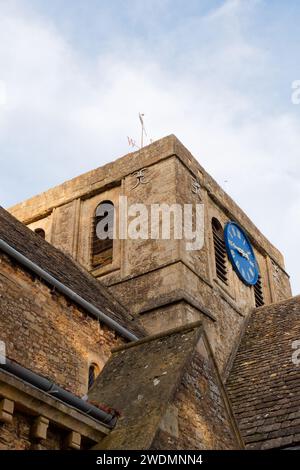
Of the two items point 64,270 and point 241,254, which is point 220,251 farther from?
point 64,270

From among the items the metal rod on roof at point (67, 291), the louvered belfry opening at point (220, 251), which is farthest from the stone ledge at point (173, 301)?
the louvered belfry opening at point (220, 251)

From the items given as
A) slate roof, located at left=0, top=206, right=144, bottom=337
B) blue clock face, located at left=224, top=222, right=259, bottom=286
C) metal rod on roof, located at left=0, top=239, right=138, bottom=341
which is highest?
blue clock face, located at left=224, top=222, right=259, bottom=286

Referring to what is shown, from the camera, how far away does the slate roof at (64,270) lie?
13.0 metres

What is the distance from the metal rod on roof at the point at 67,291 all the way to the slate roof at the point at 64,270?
2.30 feet

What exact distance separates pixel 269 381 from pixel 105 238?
6308 millimetres

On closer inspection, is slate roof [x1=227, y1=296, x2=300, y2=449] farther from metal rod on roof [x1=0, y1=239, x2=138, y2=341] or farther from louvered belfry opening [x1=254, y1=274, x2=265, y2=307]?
metal rod on roof [x1=0, y1=239, x2=138, y2=341]

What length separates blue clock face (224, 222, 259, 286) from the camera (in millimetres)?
19031

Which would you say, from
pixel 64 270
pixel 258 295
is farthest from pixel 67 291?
pixel 258 295

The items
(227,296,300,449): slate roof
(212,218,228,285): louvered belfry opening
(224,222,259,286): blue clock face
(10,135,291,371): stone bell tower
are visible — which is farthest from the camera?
(224,222,259,286): blue clock face

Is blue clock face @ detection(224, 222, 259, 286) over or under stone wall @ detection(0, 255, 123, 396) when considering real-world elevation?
over

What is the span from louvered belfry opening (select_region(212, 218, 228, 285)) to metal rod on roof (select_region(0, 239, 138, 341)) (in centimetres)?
579

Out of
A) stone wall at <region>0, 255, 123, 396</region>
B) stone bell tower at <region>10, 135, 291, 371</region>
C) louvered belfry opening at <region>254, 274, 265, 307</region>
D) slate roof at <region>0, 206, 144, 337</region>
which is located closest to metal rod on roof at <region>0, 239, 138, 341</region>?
stone wall at <region>0, 255, 123, 396</region>

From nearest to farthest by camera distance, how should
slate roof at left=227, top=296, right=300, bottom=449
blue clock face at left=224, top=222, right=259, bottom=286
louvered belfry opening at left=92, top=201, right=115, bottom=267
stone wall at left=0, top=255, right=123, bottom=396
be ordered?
stone wall at left=0, top=255, right=123, bottom=396 < slate roof at left=227, top=296, right=300, bottom=449 < louvered belfry opening at left=92, top=201, right=115, bottom=267 < blue clock face at left=224, top=222, right=259, bottom=286

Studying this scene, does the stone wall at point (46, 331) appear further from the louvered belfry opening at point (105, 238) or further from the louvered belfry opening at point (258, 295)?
the louvered belfry opening at point (258, 295)
